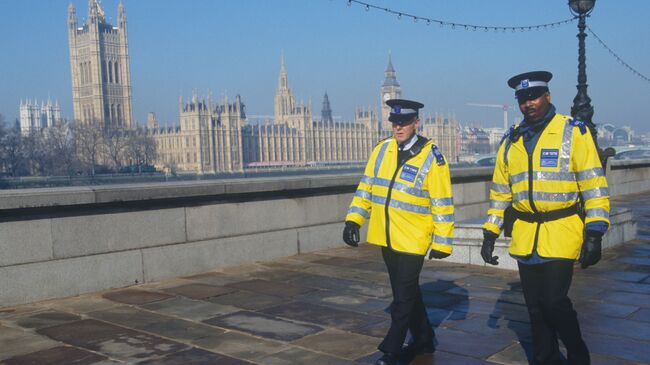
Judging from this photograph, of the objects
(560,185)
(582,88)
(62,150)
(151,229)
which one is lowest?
(151,229)

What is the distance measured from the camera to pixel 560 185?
3.98 meters

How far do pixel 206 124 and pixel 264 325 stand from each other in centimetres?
13641

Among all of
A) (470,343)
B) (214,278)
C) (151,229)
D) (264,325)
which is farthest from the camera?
(214,278)

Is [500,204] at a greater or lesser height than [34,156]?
lesser

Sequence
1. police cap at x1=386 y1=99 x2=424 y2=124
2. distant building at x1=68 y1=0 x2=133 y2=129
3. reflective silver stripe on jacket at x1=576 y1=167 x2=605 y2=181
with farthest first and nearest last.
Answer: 1. distant building at x1=68 y1=0 x2=133 y2=129
2. police cap at x1=386 y1=99 x2=424 y2=124
3. reflective silver stripe on jacket at x1=576 y1=167 x2=605 y2=181

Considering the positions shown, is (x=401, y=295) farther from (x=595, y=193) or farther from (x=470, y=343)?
(x=595, y=193)

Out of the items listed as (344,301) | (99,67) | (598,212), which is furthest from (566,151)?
(99,67)

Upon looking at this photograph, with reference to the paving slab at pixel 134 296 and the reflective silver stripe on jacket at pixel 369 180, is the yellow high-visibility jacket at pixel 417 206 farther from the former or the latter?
the paving slab at pixel 134 296

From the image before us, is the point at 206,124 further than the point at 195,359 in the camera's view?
Yes

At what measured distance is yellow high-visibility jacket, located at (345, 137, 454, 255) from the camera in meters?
4.41

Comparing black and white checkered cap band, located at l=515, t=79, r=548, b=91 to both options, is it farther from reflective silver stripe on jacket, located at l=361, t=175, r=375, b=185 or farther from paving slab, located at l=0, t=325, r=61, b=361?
paving slab, located at l=0, t=325, r=61, b=361

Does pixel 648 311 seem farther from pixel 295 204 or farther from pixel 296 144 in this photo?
pixel 296 144

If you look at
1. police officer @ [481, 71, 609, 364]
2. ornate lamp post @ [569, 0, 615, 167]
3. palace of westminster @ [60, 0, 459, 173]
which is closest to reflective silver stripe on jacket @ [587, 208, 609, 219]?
police officer @ [481, 71, 609, 364]

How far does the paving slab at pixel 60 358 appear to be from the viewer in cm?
465
